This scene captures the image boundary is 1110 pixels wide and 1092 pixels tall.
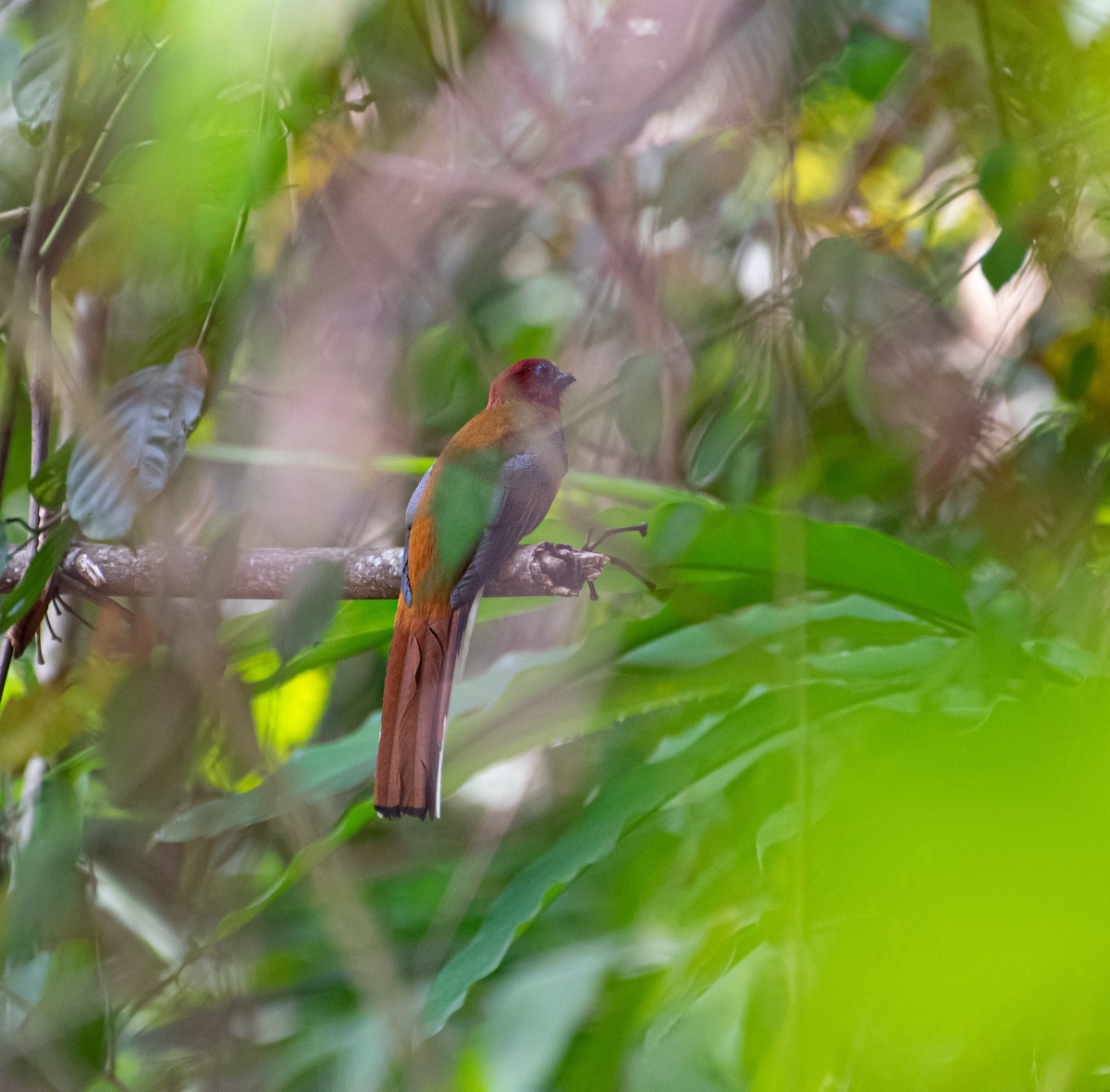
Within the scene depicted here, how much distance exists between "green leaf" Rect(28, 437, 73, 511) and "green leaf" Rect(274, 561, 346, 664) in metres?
0.14

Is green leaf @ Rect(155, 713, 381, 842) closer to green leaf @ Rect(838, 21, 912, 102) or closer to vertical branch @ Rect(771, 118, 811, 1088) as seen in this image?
vertical branch @ Rect(771, 118, 811, 1088)

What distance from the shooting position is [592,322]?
0.66m

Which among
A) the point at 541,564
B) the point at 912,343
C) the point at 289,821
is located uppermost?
the point at 541,564

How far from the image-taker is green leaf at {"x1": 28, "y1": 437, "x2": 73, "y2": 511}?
0.47 m

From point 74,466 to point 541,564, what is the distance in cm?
23

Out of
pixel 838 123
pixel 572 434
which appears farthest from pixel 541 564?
pixel 838 123

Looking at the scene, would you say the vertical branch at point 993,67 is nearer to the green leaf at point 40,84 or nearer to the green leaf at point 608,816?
the green leaf at point 608,816

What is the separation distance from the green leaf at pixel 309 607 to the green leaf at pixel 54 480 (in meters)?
0.14

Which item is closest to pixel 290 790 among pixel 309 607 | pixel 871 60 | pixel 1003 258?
pixel 309 607

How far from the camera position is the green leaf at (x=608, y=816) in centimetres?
44

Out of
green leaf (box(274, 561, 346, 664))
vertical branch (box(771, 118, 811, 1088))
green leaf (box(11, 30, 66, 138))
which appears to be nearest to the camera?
vertical branch (box(771, 118, 811, 1088))

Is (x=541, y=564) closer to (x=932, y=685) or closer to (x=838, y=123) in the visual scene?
(x=932, y=685)

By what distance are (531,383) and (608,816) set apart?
0.21 m

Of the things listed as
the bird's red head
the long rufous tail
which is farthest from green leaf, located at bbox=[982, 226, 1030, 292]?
the long rufous tail
